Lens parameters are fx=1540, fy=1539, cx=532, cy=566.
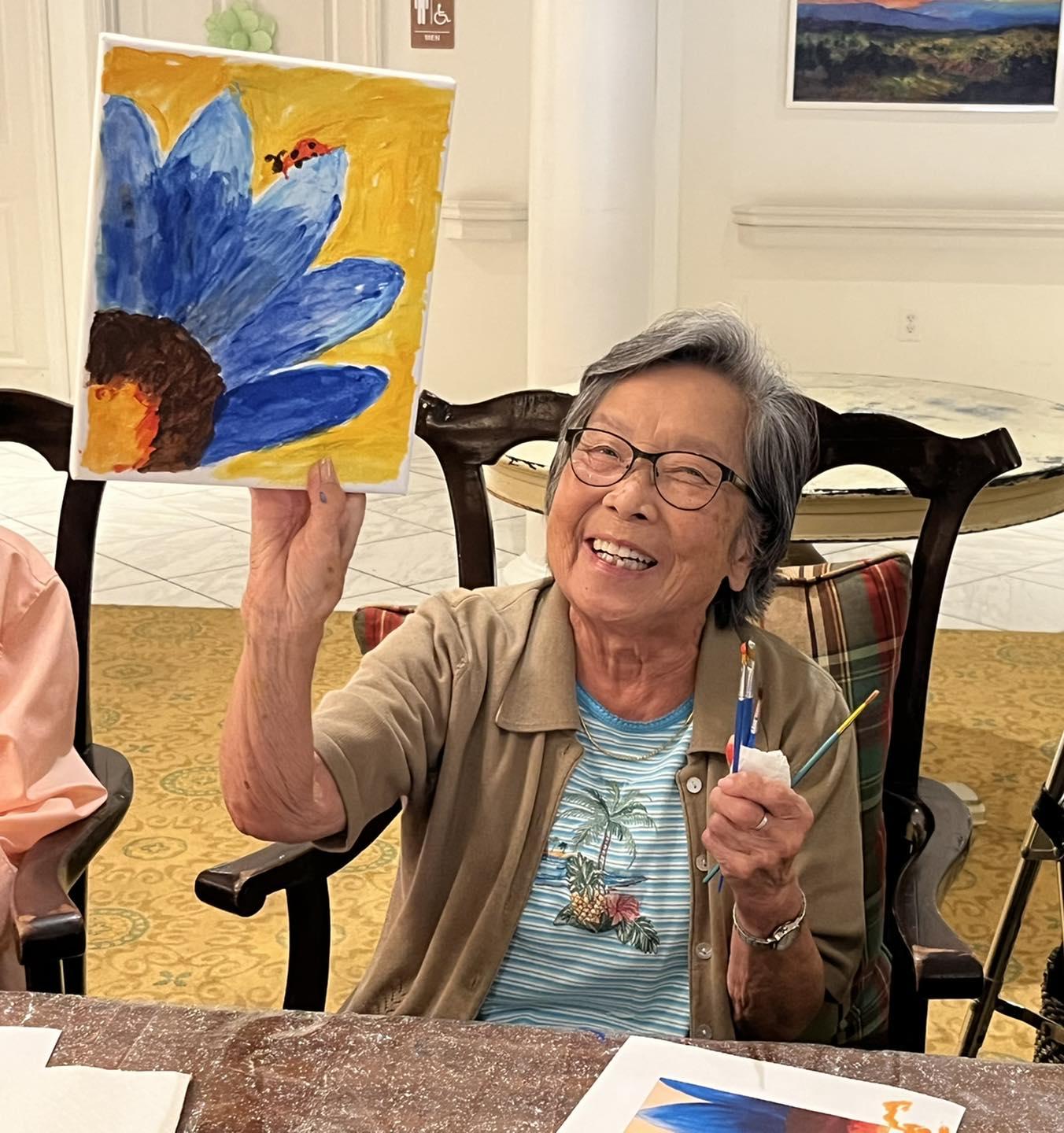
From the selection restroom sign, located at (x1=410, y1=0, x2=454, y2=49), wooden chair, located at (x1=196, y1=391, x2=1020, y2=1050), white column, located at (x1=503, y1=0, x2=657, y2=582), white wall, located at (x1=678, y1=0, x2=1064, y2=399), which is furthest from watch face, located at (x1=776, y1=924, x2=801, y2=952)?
restroom sign, located at (x1=410, y1=0, x2=454, y2=49)

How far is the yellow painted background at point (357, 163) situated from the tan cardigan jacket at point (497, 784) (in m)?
0.29

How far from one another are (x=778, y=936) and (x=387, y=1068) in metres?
0.42

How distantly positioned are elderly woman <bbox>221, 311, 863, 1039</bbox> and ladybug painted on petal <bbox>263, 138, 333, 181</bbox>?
1.42 feet

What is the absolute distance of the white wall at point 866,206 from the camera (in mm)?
6070

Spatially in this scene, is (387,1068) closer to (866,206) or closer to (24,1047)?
(24,1047)

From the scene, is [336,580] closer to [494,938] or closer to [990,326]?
[494,938]

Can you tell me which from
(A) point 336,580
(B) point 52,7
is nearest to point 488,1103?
(A) point 336,580

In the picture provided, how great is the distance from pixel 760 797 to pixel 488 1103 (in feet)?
1.05

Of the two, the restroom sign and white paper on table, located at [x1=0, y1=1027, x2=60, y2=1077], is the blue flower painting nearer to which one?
white paper on table, located at [x1=0, y1=1027, x2=60, y2=1077]

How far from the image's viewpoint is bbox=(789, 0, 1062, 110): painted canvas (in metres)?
5.96

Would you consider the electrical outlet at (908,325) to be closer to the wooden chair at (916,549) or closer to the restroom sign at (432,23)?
the restroom sign at (432,23)

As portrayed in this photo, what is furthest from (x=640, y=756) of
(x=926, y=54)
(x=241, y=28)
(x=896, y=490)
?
(x=241, y=28)

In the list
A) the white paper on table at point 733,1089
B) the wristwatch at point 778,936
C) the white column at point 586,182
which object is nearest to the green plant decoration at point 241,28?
the white column at point 586,182

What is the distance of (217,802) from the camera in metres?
3.28
